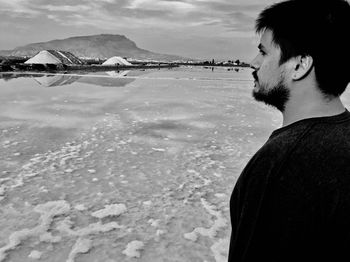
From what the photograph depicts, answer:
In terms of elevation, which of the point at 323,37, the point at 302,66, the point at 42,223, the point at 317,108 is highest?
the point at 323,37

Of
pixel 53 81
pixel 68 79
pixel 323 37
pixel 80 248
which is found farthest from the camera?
Result: pixel 68 79

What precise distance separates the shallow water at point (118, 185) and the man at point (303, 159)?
273 centimetres

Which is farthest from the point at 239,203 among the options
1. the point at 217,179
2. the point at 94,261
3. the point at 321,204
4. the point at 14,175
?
the point at 14,175

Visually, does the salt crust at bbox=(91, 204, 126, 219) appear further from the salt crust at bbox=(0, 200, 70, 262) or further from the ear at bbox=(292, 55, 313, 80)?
the ear at bbox=(292, 55, 313, 80)

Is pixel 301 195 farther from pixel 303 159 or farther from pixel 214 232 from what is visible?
pixel 214 232

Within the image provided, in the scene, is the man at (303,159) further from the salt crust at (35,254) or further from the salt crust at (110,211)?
the salt crust at (110,211)

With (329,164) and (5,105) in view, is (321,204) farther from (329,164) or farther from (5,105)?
(5,105)

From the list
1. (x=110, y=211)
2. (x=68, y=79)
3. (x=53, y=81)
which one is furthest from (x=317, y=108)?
(x=68, y=79)

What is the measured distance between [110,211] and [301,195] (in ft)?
13.2

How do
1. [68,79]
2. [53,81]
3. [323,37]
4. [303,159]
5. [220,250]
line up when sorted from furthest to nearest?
[68,79] < [53,81] < [220,250] < [323,37] < [303,159]

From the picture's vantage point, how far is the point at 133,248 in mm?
4090

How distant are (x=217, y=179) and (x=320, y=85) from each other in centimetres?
516

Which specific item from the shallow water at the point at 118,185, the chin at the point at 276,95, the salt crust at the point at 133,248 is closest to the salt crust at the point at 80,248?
the shallow water at the point at 118,185

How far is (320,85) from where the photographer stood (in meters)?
1.46
